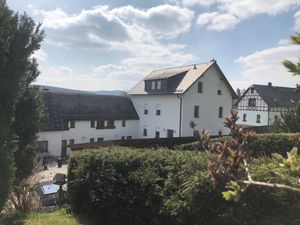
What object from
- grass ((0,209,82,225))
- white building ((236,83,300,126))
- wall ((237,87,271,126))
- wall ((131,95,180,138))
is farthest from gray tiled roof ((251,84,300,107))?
→ grass ((0,209,82,225))

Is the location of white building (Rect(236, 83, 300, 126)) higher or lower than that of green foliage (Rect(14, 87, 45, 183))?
higher

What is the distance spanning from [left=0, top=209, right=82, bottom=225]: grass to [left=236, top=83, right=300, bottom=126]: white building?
41.5m

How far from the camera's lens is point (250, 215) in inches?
182

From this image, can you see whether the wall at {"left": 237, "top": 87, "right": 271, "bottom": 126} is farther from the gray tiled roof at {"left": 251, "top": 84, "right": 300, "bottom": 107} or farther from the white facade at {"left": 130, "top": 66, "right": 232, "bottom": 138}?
the white facade at {"left": 130, "top": 66, "right": 232, "bottom": 138}

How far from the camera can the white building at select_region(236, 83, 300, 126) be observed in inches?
1941

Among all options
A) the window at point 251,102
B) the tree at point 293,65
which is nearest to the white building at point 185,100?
the window at point 251,102

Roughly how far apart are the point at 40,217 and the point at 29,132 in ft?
7.40

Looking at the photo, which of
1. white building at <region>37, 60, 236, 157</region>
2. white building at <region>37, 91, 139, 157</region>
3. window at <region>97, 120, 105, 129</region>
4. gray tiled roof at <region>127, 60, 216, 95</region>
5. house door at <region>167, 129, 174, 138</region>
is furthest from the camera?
window at <region>97, 120, 105, 129</region>

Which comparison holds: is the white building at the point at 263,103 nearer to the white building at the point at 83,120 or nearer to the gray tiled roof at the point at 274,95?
the gray tiled roof at the point at 274,95

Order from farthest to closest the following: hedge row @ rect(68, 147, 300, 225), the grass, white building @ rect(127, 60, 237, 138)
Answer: white building @ rect(127, 60, 237, 138) → the grass → hedge row @ rect(68, 147, 300, 225)

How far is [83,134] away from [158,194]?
3048 centimetres

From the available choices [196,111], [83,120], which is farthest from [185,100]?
[83,120]

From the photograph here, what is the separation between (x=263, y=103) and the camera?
→ 49.8 m

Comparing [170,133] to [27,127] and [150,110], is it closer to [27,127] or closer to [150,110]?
[150,110]
